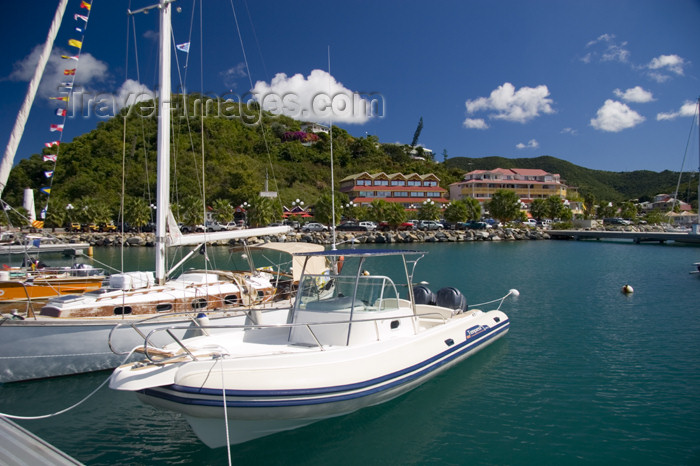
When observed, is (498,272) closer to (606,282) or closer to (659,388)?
(606,282)

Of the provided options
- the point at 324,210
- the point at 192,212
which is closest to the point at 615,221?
the point at 324,210

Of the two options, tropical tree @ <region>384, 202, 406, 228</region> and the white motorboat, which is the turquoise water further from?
tropical tree @ <region>384, 202, 406, 228</region>

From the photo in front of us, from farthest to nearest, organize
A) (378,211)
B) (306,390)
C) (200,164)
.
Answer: (200,164)
(378,211)
(306,390)

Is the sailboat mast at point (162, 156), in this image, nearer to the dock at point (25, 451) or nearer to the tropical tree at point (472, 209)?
the dock at point (25, 451)

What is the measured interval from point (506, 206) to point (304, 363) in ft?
262

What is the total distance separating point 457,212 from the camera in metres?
79.4

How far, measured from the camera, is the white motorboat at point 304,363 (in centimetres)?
751

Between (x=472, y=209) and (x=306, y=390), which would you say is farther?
(x=472, y=209)

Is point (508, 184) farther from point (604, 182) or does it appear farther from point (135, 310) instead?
point (604, 182)

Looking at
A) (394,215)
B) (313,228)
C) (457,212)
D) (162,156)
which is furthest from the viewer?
(457,212)

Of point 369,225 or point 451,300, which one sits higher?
point 369,225

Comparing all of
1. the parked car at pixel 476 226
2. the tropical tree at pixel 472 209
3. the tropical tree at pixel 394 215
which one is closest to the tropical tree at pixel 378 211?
the tropical tree at pixel 394 215

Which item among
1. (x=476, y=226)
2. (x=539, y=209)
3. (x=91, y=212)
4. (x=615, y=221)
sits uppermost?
(x=539, y=209)

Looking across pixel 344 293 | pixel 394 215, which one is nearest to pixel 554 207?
pixel 394 215
